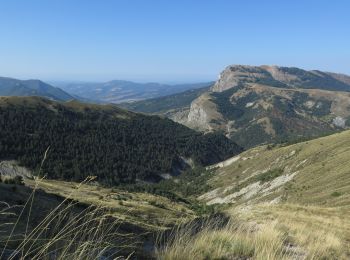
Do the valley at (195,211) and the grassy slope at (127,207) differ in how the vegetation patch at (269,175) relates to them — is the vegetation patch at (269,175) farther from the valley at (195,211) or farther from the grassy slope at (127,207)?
the grassy slope at (127,207)

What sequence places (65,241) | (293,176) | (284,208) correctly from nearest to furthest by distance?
(65,241) < (284,208) < (293,176)

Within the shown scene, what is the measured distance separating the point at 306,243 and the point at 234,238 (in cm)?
375

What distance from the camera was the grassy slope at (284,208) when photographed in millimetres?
9727

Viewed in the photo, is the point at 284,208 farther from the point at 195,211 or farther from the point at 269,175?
the point at 269,175

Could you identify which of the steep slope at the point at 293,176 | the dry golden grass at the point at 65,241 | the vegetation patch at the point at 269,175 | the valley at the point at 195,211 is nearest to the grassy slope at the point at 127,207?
the valley at the point at 195,211

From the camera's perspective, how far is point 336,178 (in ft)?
313

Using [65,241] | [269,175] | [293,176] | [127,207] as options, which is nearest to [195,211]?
[127,207]

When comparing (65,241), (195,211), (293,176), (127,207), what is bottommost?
(195,211)

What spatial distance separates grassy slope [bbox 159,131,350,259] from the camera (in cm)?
973

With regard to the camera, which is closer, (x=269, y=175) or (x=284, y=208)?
(x=284, y=208)

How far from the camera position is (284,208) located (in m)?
34.1

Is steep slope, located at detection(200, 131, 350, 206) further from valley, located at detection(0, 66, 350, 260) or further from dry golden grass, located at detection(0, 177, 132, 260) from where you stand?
dry golden grass, located at detection(0, 177, 132, 260)

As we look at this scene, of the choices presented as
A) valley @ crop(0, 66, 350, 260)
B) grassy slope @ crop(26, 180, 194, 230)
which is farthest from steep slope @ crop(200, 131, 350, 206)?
grassy slope @ crop(26, 180, 194, 230)

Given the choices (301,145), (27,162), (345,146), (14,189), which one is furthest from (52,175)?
(14,189)
